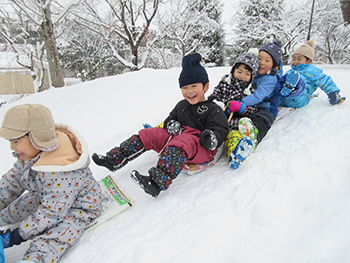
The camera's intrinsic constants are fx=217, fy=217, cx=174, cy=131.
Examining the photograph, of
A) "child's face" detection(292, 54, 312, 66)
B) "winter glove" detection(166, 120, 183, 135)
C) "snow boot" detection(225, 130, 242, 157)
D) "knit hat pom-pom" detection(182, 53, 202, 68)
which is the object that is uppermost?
"knit hat pom-pom" detection(182, 53, 202, 68)

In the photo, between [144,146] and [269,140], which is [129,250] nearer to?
[144,146]

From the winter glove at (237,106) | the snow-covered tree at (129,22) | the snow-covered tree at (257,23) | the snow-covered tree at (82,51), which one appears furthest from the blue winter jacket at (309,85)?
the snow-covered tree at (82,51)

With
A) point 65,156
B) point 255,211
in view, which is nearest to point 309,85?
point 255,211

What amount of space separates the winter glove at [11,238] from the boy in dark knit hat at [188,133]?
2.45 feet

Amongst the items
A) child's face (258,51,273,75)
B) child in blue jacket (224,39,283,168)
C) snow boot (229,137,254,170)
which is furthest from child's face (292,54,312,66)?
snow boot (229,137,254,170)

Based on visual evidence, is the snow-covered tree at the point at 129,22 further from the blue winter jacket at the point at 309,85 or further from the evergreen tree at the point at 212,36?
the blue winter jacket at the point at 309,85

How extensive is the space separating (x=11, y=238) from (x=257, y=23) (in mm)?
18886

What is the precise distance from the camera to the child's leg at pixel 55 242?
1197 millimetres

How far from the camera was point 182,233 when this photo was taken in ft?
4.25

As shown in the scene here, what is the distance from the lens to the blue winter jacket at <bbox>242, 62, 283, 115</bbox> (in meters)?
2.38

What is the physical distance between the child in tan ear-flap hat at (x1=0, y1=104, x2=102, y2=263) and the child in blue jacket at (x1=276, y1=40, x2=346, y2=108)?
2228 mm

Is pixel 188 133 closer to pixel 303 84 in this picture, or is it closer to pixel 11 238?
pixel 11 238

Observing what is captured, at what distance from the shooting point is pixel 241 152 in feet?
5.77

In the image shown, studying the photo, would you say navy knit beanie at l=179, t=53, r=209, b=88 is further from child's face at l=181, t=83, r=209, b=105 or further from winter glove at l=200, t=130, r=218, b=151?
winter glove at l=200, t=130, r=218, b=151
